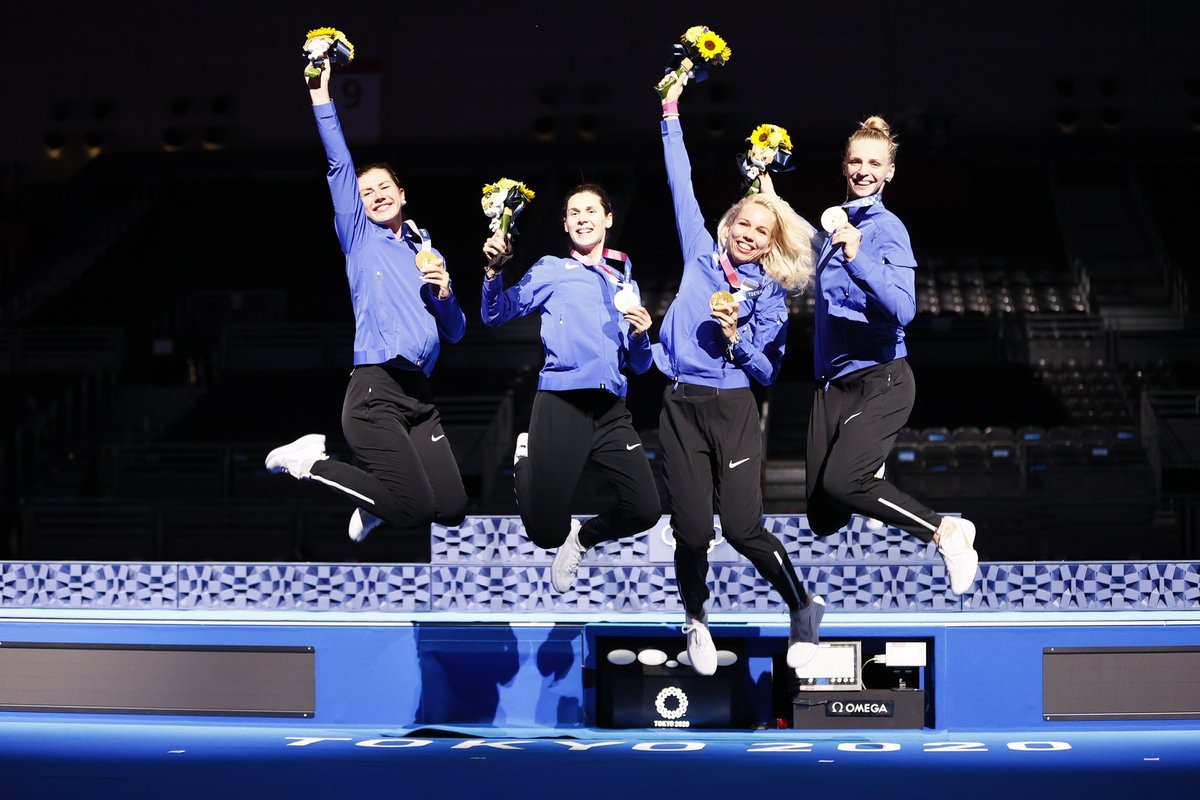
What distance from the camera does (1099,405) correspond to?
14.0 metres

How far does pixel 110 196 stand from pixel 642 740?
1673cm

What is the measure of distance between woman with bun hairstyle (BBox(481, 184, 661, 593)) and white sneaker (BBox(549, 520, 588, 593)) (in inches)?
8.4

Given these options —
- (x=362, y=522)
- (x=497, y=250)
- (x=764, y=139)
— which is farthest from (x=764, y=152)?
(x=362, y=522)

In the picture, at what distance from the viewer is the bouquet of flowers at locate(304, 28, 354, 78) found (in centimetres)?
580

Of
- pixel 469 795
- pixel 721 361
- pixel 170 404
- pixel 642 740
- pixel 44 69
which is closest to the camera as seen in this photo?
pixel 469 795

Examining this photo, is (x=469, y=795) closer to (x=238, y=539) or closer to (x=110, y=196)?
(x=238, y=539)

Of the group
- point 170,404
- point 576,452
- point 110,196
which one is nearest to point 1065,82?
point 170,404

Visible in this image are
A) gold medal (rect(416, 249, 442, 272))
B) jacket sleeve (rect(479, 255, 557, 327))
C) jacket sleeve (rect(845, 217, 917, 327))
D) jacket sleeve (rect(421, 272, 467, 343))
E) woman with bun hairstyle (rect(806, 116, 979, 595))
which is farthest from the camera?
jacket sleeve (rect(421, 272, 467, 343))

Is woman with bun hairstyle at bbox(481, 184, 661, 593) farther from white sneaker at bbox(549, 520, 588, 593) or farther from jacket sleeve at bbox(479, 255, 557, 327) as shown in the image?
white sneaker at bbox(549, 520, 588, 593)

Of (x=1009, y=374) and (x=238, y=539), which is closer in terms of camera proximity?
(x=238, y=539)

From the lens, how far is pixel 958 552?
5570 millimetres

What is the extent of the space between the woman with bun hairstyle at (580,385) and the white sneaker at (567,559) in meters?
0.21

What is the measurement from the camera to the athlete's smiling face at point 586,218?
20.0ft

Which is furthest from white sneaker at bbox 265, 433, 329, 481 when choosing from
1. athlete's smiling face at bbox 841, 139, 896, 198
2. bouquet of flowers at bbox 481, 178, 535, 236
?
athlete's smiling face at bbox 841, 139, 896, 198
